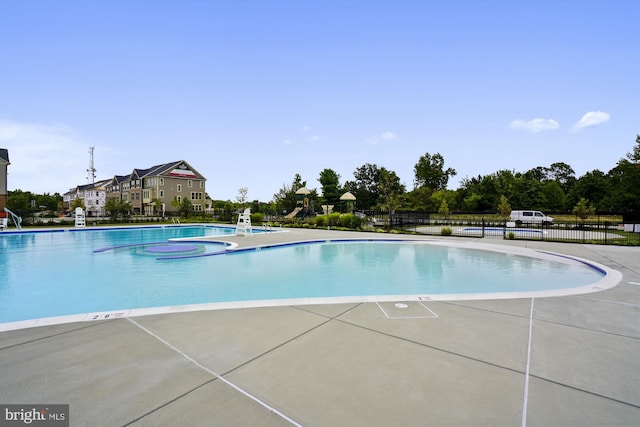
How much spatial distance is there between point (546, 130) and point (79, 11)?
36381mm

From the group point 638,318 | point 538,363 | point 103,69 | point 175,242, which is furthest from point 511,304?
point 103,69

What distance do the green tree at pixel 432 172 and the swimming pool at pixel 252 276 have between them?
48548mm

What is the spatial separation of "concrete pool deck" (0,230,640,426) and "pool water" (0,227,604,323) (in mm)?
2593

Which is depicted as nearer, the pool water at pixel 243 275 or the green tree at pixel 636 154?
the pool water at pixel 243 275

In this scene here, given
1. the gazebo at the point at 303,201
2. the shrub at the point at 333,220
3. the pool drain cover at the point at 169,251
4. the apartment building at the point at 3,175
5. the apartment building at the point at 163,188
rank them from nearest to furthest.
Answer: the pool drain cover at the point at 169,251, the shrub at the point at 333,220, the apartment building at the point at 3,175, the gazebo at the point at 303,201, the apartment building at the point at 163,188

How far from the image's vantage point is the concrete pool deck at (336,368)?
7.18 ft

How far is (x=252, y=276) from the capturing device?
8.54 metres

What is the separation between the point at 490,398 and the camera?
7.75ft

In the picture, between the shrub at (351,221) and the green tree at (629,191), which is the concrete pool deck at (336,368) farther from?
the green tree at (629,191)

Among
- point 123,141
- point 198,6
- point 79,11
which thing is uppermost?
point 198,6

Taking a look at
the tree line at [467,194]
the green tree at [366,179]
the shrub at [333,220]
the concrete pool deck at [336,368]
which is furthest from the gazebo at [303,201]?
the concrete pool deck at [336,368]

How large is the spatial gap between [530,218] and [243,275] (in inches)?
1072

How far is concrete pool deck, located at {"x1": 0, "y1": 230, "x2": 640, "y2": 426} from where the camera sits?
219 centimetres

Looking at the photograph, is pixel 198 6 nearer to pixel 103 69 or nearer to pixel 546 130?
pixel 103 69
